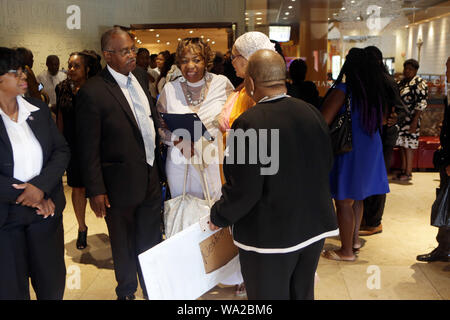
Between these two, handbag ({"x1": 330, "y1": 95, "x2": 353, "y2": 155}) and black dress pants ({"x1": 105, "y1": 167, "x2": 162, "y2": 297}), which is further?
handbag ({"x1": 330, "y1": 95, "x2": 353, "y2": 155})

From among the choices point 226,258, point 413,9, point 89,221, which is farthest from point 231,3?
point 226,258

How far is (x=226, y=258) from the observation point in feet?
7.52

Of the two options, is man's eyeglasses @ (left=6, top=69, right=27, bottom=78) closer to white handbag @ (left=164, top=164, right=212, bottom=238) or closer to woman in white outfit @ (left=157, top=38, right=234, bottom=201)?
woman in white outfit @ (left=157, top=38, right=234, bottom=201)

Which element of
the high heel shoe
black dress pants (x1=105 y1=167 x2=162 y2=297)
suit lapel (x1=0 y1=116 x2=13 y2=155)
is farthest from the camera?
the high heel shoe

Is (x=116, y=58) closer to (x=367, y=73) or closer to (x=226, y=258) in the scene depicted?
(x=226, y=258)

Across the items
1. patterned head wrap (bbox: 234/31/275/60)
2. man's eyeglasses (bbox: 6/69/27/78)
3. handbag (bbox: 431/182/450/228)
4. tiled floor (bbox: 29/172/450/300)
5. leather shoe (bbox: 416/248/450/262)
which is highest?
patterned head wrap (bbox: 234/31/275/60)

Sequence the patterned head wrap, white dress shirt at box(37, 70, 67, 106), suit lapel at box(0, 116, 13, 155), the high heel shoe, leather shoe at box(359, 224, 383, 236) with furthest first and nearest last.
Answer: white dress shirt at box(37, 70, 67, 106), leather shoe at box(359, 224, 383, 236), the high heel shoe, the patterned head wrap, suit lapel at box(0, 116, 13, 155)

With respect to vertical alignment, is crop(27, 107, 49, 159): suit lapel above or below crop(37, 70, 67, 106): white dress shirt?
below

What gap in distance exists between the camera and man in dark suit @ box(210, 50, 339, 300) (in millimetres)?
1767

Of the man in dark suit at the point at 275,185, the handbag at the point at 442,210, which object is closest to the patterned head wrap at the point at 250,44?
the man in dark suit at the point at 275,185

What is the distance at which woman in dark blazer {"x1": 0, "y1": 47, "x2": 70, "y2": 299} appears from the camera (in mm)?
2123

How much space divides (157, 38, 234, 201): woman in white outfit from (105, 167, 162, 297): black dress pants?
147 mm

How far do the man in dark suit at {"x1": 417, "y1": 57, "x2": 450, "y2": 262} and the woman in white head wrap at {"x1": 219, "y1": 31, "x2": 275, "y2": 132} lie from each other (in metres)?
1.66

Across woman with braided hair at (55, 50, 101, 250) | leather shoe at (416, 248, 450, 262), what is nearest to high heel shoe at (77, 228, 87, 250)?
woman with braided hair at (55, 50, 101, 250)
